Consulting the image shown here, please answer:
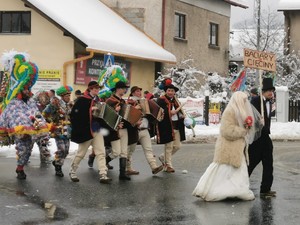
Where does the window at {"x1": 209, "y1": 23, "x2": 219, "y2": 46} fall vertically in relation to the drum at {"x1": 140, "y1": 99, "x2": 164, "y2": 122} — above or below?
above

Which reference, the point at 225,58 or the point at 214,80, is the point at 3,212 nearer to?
the point at 214,80

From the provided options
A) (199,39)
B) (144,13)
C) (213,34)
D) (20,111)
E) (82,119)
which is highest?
(144,13)

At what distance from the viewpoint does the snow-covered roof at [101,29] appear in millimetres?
26969

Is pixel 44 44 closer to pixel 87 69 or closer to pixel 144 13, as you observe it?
pixel 87 69

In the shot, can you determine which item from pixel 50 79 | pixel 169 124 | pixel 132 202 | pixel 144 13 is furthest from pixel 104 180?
pixel 144 13

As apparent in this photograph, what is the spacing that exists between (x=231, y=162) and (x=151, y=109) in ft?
10.7

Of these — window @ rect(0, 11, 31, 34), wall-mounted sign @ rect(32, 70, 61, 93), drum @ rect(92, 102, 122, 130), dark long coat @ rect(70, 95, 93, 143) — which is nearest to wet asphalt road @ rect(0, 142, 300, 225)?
dark long coat @ rect(70, 95, 93, 143)

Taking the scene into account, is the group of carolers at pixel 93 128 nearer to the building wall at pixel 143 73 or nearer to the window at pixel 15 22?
the window at pixel 15 22

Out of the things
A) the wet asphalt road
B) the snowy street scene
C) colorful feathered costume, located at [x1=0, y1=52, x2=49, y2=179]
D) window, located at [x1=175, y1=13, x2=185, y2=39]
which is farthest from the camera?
window, located at [x1=175, y1=13, x2=185, y2=39]

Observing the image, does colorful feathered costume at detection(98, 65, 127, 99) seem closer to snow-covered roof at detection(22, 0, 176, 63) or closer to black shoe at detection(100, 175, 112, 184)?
black shoe at detection(100, 175, 112, 184)

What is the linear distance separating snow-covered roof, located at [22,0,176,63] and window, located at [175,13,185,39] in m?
2.57

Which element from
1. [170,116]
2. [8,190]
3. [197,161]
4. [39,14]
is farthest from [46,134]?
[39,14]

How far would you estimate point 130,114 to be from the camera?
12.9 meters

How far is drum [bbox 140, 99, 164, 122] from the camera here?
1340 cm
